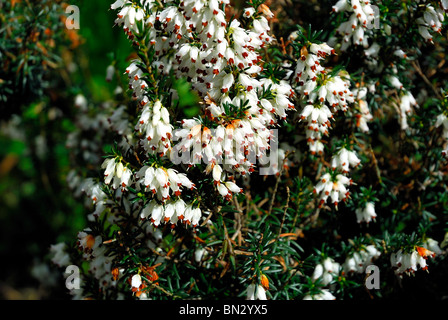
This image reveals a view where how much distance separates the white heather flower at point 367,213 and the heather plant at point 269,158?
0.01 meters

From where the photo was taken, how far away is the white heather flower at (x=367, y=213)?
3.89 metres

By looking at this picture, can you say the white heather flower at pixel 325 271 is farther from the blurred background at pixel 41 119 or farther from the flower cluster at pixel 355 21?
the blurred background at pixel 41 119

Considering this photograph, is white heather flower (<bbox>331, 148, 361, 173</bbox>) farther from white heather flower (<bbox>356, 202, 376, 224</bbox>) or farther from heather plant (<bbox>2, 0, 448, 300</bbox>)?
white heather flower (<bbox>356, 202, 376, 224</bbox>)

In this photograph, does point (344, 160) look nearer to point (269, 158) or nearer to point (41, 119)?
point (269, 158)

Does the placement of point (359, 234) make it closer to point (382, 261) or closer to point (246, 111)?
point (382, 261)

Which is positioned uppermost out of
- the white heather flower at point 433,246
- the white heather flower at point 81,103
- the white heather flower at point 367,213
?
the white heather flower at point 81,103

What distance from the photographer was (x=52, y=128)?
6746 millimetres

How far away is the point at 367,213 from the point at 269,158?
3.16 ft

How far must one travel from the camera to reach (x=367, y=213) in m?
3.91
